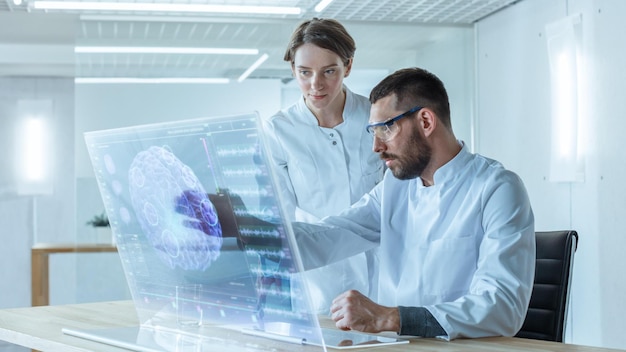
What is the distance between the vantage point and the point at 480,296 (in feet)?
5.74

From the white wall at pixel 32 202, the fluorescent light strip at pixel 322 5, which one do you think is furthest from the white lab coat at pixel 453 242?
the white wall at pixel 32 202

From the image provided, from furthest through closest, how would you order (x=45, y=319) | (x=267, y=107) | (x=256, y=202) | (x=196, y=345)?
(x=267, y=107), (x=45, y=319), (x=196, y=345), (x=256, y=202)

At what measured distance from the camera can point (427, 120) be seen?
2.09 metres

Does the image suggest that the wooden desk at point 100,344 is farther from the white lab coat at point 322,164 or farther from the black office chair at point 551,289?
the white lab coat at point 322,164

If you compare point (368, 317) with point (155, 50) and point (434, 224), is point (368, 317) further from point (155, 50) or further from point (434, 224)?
point (155, 50)

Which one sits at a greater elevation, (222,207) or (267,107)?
(267,107)

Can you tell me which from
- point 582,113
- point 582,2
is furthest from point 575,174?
point 582,2

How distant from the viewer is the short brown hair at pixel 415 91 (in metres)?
2.08

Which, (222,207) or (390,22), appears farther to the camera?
(390,22)

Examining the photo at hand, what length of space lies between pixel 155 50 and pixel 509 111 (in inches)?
83.9

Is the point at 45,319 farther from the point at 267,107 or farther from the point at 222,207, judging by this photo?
the point at 267,107

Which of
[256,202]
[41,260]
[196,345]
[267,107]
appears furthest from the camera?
[41,260]

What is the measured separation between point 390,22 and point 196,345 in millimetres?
4311

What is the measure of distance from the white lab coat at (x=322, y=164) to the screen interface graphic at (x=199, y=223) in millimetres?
947
